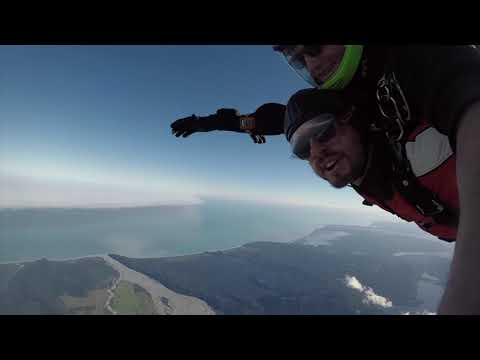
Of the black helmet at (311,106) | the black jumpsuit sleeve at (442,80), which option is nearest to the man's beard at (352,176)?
the black helmet at (311,106)

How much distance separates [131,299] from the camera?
56906 millimetres

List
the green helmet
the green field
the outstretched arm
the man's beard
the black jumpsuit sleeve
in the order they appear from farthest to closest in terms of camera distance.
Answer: the green field, the outstretched arm, the man's beard, the green helmet, the black jumpsuit sleeve

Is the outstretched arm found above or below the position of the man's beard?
above

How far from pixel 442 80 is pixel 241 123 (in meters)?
1.53

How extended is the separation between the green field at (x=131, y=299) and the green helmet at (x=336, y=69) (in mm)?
55818

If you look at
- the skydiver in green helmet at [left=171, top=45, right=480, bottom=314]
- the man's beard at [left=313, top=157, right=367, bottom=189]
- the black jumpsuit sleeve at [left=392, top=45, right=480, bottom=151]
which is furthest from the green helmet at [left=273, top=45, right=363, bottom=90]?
the man's beard at [left=313, top=157, right=367, bottom=189]

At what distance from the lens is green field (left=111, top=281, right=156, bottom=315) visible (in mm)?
51438

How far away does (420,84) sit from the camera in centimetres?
99

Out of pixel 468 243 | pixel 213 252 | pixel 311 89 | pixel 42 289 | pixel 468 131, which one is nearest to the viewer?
pixel 468 243

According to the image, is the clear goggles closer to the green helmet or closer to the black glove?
the green helmet

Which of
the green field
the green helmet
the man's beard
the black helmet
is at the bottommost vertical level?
the green field
